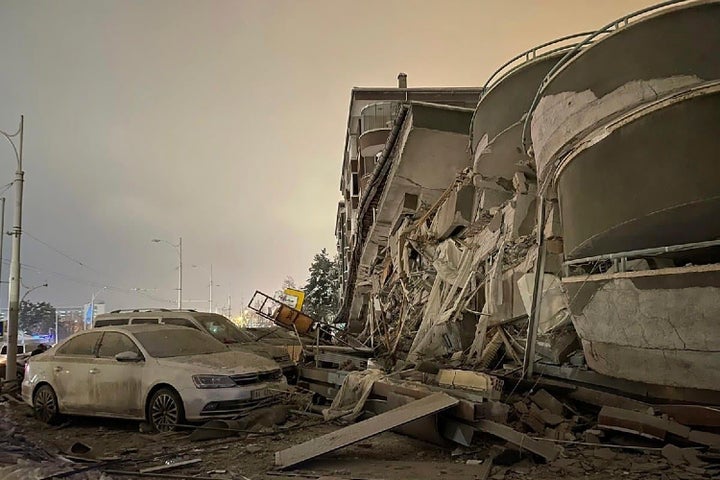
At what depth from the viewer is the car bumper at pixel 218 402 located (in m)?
8.51

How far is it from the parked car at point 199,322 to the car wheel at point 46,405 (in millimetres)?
3776

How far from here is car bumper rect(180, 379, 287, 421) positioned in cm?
851

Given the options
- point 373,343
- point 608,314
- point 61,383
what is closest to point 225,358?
point 61,383

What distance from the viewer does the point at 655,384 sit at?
22.6 ft

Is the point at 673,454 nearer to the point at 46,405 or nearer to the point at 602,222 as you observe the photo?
the point at 602,222

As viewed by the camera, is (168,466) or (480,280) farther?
(480,280)

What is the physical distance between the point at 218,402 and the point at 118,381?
186 centimetres

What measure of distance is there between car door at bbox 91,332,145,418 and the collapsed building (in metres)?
5.55

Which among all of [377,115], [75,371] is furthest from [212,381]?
[377,115]

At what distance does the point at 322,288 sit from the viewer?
208 feet

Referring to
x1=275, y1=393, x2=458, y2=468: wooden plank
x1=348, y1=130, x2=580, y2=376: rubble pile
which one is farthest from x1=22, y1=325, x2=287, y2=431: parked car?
x1=348, y1=130, x2=580, y2=376: rubble pile

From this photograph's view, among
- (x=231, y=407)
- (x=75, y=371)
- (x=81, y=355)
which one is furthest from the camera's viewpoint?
(x=81, y=355)

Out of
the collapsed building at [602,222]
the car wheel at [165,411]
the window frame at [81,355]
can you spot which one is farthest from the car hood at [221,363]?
the collapsed building at [602,222]

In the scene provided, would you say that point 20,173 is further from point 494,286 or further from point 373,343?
point 494,286
